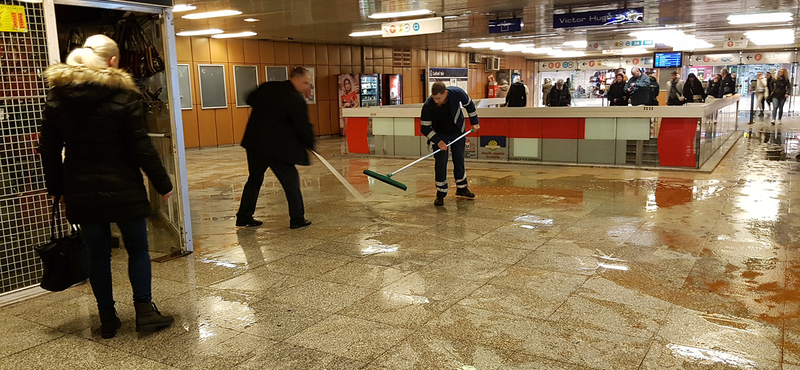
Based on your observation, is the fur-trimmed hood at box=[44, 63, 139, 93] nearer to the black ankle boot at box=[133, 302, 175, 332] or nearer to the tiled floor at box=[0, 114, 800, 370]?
the black ankle boot at box=[133, 302, 175, 332]

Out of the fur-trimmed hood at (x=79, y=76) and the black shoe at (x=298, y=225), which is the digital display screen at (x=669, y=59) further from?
the fur-trimmed hood at (x=79, y=76)

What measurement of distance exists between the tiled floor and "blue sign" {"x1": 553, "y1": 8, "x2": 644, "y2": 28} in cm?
502

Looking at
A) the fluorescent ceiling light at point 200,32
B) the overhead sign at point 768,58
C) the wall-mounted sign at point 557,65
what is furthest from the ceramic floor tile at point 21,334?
the wall-mounted sign at point 557,65

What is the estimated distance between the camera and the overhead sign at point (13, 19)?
13.2 feet

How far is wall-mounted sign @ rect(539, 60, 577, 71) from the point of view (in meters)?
32.0

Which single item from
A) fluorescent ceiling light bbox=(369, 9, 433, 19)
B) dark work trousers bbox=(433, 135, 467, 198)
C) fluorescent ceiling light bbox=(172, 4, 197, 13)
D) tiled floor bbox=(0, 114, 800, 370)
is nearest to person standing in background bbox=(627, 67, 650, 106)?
fluorescent ceiling light bbox=(369, 9, 433, 19)

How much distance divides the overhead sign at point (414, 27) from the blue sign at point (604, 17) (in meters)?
2.55

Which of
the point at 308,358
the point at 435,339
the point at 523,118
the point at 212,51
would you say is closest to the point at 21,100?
the point at 308,358

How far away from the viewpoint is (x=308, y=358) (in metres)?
3.23

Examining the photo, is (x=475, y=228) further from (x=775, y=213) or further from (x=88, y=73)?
(x=88, y=73)

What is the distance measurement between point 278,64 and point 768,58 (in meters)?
21.4

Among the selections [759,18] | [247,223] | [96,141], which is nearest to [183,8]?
[247,223]

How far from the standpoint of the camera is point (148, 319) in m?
3.59

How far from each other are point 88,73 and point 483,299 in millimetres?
2780
